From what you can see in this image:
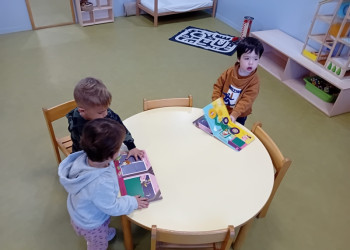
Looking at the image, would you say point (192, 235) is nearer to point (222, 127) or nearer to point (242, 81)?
point (222, 127)

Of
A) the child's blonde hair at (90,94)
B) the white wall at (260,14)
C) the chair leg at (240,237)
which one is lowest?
the chair leg at (240,237)

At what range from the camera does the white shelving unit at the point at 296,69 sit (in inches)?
118

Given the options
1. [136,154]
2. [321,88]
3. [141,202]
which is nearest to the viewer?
[141,202]

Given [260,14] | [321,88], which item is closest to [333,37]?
[321,88]

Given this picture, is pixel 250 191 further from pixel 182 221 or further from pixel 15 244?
pixel 15 244

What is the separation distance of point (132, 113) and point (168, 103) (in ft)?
3.44

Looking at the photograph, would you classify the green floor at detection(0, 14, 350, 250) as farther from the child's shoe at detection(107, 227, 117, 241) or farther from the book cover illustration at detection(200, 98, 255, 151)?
the book cover illustration at detection(200, 98, 255, 151)

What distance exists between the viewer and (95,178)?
1187mm

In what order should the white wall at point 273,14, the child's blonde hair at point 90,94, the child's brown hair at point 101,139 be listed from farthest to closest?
the white wall at point 273,14
the child's blonde hair at point 90,94
the child's brown hair at point 101,139

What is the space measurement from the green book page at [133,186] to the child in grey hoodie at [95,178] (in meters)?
0.06

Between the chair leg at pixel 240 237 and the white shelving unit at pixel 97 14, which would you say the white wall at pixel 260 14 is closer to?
the white shelving unit at pixel 97 14

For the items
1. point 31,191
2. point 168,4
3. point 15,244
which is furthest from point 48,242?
point 168,4

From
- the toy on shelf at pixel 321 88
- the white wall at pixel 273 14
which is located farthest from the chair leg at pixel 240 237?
the white wall at pixel 273 14

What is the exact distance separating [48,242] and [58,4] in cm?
452
